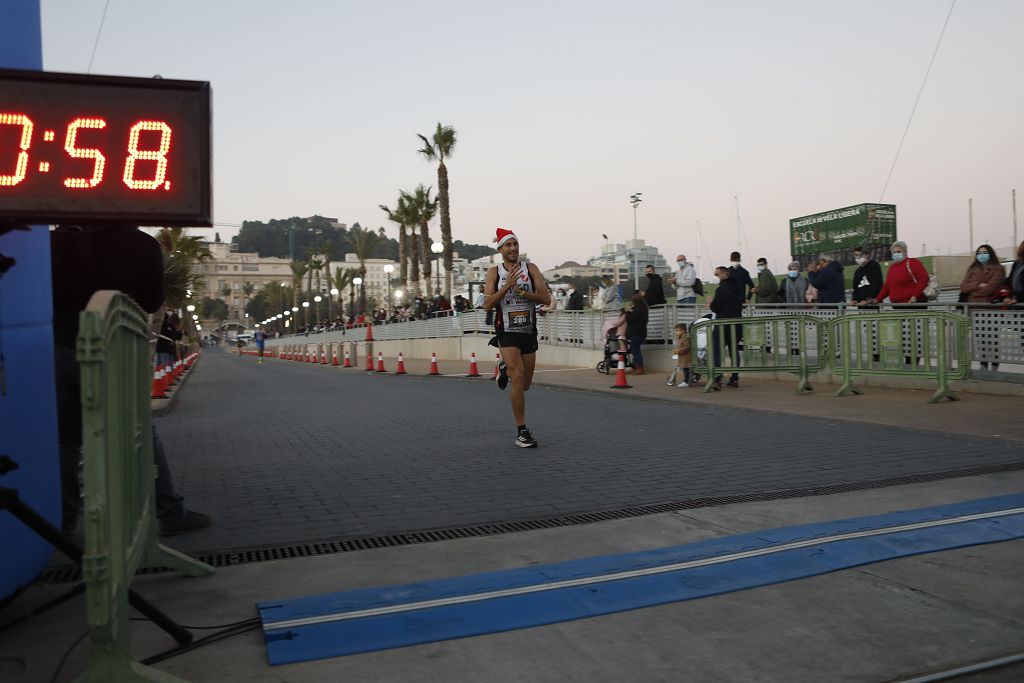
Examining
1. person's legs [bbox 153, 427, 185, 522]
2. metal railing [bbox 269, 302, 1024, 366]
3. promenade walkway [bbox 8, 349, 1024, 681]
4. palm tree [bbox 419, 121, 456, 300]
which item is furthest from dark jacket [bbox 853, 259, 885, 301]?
palm tree [bbox 419, 121, 456, 300]

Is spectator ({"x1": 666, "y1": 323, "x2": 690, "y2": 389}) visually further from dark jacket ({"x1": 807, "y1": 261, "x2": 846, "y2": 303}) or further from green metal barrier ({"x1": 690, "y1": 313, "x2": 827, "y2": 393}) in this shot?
dark jacket ({"x1": 807, "y1": 261, "x2": 846, "y2": 303})

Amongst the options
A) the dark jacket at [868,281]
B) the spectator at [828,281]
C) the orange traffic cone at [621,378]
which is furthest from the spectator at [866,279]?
the orange traffic cone at [621,378]

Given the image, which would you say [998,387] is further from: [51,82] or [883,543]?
[51,82]

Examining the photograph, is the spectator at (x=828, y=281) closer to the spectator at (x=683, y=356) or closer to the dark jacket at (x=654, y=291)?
the spectator at (x=683, y=356)

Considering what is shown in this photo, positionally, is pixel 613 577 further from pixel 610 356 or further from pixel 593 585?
pixel 610 356

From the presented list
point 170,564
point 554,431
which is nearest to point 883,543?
point 170,564

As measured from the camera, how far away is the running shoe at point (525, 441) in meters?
7.66

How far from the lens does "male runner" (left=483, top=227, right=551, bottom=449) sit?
773cm

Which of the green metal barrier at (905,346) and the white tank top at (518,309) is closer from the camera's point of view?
the white tank top at (518,309)

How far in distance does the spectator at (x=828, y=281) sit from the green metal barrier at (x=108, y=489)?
13.2 metres

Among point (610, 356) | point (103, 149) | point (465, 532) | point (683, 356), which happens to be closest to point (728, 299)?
point (683, 356)

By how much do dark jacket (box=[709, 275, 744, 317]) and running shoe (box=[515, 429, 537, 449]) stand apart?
7.25m

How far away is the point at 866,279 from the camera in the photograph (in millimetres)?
13547

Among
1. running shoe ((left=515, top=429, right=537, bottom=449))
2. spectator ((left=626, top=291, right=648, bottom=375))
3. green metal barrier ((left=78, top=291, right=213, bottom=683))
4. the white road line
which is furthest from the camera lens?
spectator ((left=626, top=291, right=648, bottom=375))
